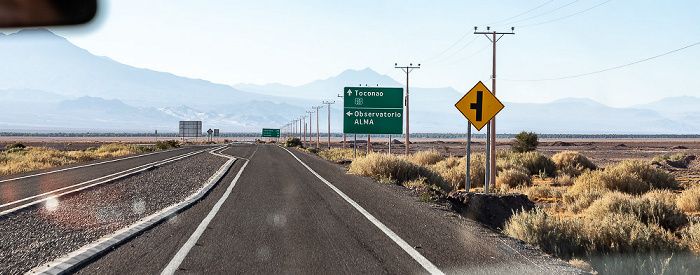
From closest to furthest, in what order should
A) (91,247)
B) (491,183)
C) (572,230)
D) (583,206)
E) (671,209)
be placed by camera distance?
(91,247) → (572,230) → (671,209) → (583,206) → (491,183)

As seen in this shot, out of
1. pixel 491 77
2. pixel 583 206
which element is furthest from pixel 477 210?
pixel 491 77

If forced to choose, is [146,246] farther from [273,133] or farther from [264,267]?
[273,133]

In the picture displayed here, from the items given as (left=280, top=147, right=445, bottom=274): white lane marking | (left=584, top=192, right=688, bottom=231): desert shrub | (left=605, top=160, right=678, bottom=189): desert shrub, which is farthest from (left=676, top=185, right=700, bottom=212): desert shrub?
(left=280, top=147, right=445, bottom=274): white lane marking

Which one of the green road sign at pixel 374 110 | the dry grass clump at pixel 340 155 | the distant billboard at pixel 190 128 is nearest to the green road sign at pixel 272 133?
the distant billboard at pixel 190 128

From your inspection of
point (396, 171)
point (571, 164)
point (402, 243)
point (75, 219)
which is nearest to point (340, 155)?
point (571, 164)

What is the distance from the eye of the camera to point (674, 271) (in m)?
6.83

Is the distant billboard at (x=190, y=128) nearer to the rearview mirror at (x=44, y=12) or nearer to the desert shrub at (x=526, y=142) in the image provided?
the desert shrub at (x=526, y=142)

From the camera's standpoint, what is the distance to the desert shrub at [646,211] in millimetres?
10914

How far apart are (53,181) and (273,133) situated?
117 m

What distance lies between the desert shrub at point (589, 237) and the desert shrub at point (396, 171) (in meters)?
9.45

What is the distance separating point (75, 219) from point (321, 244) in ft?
18.4

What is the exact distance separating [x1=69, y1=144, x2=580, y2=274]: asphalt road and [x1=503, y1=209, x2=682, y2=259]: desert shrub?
1.58 feet

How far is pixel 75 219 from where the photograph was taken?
1018cm

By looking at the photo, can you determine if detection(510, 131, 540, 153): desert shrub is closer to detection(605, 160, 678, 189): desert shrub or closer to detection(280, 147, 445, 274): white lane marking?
detection(605, 160, 678, 189): desert shrub
